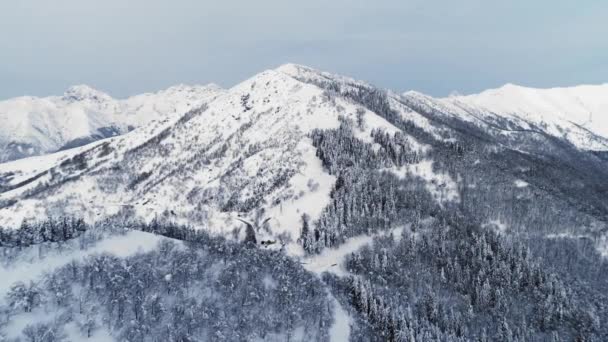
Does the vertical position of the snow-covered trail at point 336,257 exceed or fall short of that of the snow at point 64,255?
it falls short

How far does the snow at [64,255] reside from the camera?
270ft

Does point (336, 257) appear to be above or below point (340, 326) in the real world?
below

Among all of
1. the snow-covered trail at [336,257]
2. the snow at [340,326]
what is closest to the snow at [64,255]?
the snow at [340,326]

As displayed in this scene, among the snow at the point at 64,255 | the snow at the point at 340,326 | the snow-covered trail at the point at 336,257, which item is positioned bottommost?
the snow-covered trail at the point at 336,257

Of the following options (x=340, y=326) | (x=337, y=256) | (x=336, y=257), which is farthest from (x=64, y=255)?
(x=337, y=256)

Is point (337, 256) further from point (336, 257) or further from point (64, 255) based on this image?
point (64, 255)

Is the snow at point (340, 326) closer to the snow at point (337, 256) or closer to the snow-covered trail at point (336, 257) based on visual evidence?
the snow-covered trail at point (336, 257)

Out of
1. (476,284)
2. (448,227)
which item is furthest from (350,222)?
(476,284)

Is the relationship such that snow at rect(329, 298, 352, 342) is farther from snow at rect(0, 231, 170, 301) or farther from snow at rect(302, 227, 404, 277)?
snow at rect(0, 231, 170, 301)

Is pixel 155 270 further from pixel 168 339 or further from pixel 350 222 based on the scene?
pixel 350 222

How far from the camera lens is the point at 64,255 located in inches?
3649

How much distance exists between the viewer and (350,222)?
190125 millimetres

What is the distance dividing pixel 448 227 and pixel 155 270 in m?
121

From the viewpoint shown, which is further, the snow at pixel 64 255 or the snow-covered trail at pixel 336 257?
the snow-covered trail at pixel 336 257
